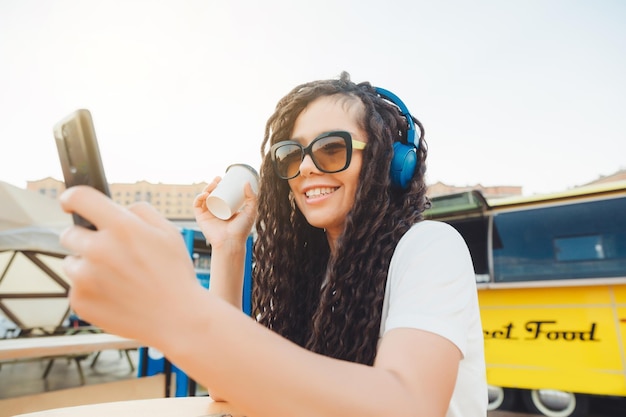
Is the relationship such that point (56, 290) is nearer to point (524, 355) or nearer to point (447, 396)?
point (524, 355)

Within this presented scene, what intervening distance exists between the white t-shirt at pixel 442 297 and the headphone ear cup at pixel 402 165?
0.96 ft

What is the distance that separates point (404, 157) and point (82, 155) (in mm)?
1017

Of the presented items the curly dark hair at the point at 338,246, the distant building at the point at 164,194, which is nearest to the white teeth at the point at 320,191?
the curly dark hair at the point at 338,246

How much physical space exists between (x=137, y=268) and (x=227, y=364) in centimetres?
16

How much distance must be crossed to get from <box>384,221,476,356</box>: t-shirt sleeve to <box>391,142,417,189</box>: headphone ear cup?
0.37m

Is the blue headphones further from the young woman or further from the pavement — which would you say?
the pavement

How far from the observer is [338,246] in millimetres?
1256

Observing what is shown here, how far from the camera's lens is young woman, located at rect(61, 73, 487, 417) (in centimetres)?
48

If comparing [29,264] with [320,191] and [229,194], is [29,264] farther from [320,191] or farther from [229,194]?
[320,191]

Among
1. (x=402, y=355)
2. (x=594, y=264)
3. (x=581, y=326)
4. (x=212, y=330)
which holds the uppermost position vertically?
(x=212, y=330)

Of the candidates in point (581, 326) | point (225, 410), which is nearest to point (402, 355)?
point (225, 410)

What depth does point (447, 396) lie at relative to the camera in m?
0.66

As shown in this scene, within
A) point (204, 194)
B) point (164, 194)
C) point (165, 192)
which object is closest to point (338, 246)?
point (204, 194)

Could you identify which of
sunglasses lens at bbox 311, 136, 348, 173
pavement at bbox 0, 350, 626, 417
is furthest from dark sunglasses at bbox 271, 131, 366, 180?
pavement at bbox 0, 350, 626, 417
